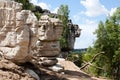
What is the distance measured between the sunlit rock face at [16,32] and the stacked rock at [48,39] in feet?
11.8

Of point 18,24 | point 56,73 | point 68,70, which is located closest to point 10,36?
point 18,24

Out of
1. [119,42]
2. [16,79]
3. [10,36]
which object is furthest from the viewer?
[119,42]

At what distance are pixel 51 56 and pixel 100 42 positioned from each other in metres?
13.8

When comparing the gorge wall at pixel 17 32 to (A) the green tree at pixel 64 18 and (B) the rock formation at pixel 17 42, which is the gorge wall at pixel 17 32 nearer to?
(B) the rock formation at pixel 17 42

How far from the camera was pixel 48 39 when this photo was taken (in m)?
18.9

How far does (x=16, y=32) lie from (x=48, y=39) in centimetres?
423

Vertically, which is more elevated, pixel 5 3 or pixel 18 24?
pixel 5 3

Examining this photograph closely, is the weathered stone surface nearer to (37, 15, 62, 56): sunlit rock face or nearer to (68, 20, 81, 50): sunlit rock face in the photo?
(37, 15, 62, 56): sunlit rock face

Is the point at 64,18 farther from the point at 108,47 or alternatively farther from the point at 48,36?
the point at 48,36

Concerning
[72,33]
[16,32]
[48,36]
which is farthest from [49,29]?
[72,33]

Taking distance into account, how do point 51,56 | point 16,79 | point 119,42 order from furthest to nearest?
point 119,42, point 51,56, point 16,79

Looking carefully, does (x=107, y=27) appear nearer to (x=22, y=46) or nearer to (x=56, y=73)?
(x=56, y=73)

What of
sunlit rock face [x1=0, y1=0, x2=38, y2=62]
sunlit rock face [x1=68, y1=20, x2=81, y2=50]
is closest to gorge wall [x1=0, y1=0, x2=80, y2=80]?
sunlit rock face [x1=0, y1=0, x2=38, y2=62]

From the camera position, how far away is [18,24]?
1473cm
